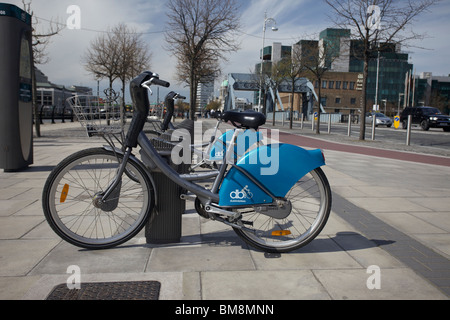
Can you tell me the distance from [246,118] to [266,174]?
0.49 metres

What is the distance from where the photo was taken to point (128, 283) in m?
2.65

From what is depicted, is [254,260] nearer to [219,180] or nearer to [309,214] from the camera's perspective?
[219,180]

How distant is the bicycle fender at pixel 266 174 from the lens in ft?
10.2

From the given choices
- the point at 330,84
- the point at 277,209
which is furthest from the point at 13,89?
the point at 330,84

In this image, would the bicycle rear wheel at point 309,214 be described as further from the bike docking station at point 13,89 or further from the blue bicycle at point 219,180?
the bike docking station at point 13,89

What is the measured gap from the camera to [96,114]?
3.21 m

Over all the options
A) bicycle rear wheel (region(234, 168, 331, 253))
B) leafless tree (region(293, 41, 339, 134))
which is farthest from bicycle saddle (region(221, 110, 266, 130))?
leafless tree (region(293, 41, 339, 134))

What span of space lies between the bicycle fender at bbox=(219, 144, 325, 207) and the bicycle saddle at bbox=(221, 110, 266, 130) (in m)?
0.21

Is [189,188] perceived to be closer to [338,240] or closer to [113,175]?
[113,175]

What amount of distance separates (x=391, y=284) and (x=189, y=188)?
168 cm

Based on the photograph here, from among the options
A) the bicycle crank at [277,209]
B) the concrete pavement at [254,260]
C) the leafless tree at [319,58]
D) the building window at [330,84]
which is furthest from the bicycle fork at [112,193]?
the building window at [330,84]

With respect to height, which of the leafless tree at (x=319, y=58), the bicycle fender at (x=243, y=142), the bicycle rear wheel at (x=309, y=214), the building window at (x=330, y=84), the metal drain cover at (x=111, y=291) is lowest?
the metal drain cover at (x=111, y=291)

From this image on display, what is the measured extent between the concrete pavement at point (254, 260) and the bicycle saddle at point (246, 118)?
1113 mm

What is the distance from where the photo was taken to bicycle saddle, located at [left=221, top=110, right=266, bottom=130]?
3092 millimetres
